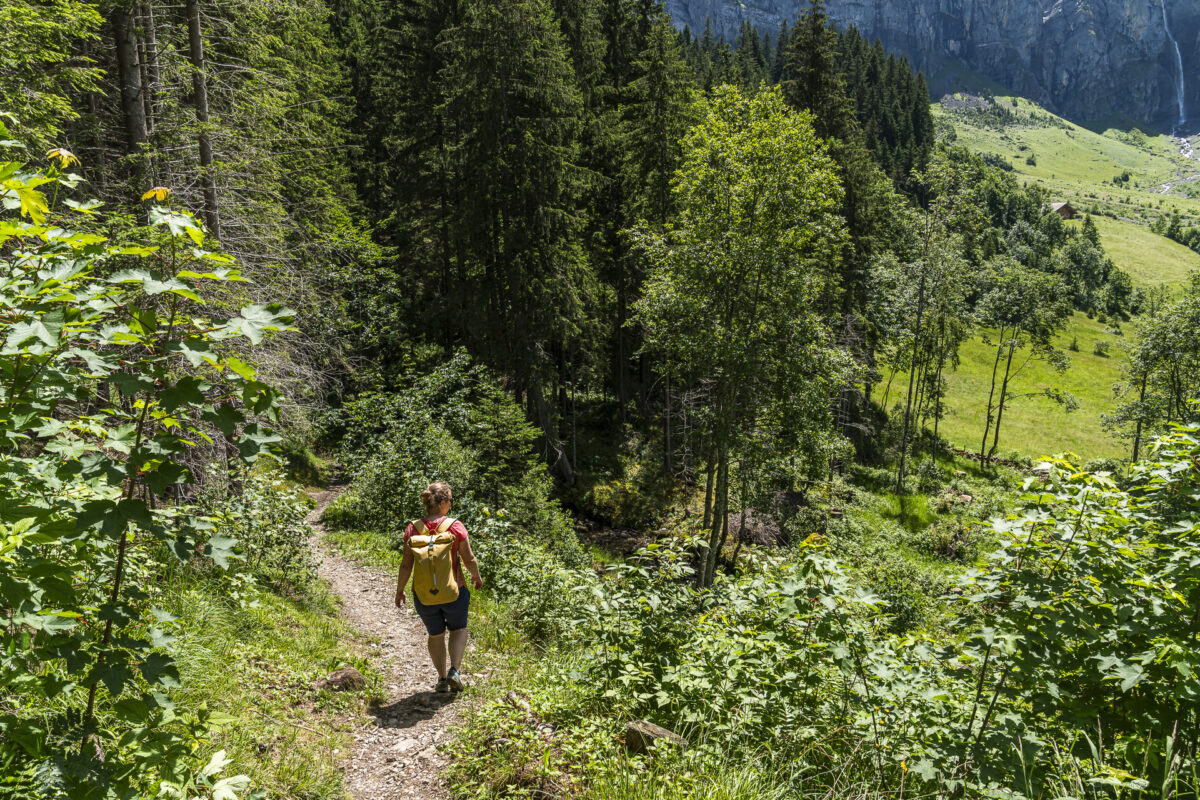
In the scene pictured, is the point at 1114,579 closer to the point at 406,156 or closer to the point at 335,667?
the point at 335,667

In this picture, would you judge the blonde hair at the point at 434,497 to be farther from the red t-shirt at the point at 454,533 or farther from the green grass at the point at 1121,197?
the green grass at the point at 1121,197

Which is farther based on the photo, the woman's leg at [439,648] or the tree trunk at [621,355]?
the tree trunk at [621,355]

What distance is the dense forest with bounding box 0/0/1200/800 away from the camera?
2289mm

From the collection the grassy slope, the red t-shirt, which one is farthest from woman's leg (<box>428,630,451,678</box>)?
the grassy slope

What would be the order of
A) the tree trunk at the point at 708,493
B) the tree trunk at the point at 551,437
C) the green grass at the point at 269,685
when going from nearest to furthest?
the green grass at the point at 269,685 → the tree trunk at the point at 708,493 → the tree trunk at the point at 551,437

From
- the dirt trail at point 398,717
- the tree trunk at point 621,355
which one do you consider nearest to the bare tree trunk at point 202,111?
the dirt trail at point 398,717

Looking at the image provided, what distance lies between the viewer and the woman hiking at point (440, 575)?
18.1 feet

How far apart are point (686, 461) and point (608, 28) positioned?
59.8 ft

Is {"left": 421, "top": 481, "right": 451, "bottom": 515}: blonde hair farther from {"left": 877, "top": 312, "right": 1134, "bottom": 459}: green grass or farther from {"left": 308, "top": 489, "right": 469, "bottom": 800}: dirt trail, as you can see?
{"left": 877, "top": 312, "right": 1134, "bottom": 459}: green grass

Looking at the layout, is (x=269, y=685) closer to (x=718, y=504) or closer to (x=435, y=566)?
(x=435, y=566)

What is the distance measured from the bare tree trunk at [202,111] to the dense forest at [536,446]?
8cm

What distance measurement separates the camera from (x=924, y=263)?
82.4 feet

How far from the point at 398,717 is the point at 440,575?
135 cm

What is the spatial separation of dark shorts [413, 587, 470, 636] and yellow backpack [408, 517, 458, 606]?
0.09m
